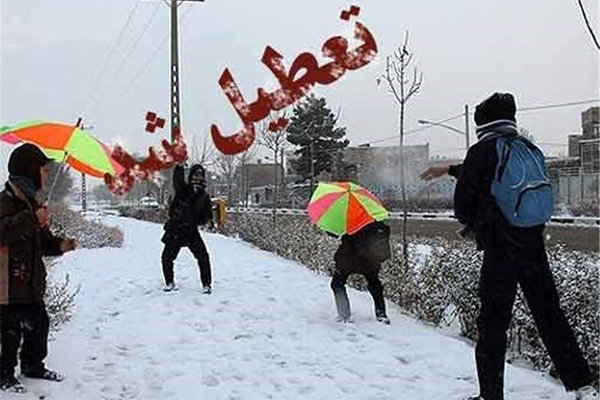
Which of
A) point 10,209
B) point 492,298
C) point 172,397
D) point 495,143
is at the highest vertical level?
point 495,143

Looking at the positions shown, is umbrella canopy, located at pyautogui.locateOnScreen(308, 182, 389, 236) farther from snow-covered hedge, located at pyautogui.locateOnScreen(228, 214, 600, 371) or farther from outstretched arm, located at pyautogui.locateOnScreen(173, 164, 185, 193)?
outstretched arm, located at pyautogui.locateOnScreen(173, 164, 185, 193)

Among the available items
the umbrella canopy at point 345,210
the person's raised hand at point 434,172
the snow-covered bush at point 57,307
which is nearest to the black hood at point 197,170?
the umbrella canopy at point 345,210

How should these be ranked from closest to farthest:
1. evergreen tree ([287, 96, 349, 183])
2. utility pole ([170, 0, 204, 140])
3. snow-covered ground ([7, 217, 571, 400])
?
1. snow-covered ground ([7, 217, 571, 400])
2. utility pole ([170, 0, 204, 140])
3. evergreen tree ([287, 96, 349, 183])

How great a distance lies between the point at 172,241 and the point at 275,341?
314cm

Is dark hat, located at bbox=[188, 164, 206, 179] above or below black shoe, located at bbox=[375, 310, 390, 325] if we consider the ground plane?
above

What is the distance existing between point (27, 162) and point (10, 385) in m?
1.50

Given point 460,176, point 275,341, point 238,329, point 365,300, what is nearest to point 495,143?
point 460,176

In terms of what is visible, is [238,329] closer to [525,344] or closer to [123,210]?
[525,344]

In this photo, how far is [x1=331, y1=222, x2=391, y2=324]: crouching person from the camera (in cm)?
723

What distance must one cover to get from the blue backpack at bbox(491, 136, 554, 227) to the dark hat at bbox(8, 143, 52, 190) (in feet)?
10.0

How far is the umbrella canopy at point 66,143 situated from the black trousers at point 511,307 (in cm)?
306

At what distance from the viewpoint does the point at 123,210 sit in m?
52.4

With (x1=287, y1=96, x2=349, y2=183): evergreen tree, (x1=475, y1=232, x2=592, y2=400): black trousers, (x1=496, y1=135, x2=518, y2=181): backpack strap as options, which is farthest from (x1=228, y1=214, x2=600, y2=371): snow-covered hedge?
(x1=287, y1=96, x2=349, y2=183): evergreen tree

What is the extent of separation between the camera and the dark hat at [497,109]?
439 cm
